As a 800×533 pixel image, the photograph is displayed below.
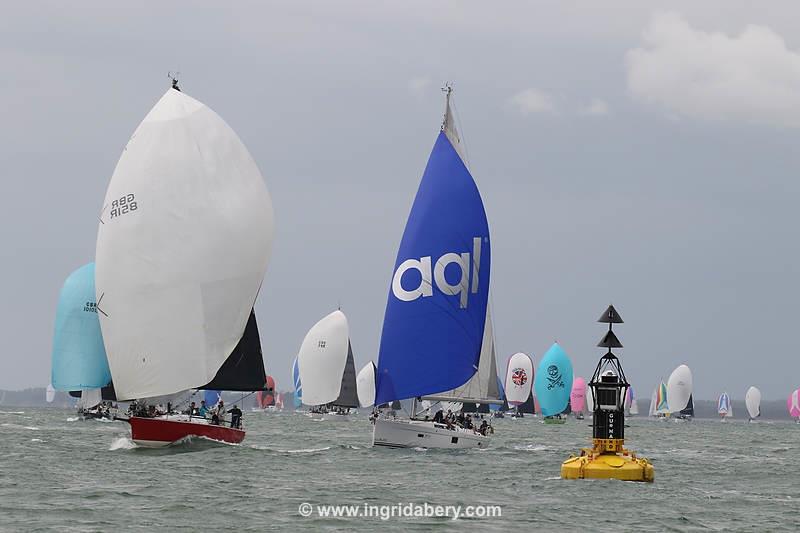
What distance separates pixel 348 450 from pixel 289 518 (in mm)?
25046

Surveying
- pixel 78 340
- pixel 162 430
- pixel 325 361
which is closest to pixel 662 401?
pixel 325 361

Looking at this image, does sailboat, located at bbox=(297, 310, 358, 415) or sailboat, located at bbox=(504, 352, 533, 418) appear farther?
sailboat, located at bbox=(504, 352, 533, 418)

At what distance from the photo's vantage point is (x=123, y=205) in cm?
4434

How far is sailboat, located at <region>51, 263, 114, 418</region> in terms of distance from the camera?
258 feet

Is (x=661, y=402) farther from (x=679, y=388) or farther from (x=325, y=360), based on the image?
(x=325, y=360)

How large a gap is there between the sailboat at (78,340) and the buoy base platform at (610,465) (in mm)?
44635

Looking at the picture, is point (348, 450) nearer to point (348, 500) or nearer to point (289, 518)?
point (348, 500)

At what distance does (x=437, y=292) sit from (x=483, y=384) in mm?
6082

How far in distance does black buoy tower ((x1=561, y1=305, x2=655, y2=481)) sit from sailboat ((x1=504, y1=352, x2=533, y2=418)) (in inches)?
3877

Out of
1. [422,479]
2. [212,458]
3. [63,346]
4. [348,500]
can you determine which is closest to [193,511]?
[348,500]

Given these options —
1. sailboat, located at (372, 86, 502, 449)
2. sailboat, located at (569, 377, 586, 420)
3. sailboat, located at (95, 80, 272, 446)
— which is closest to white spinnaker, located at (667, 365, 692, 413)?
sailboat, located at (569, 377, 586, 420)

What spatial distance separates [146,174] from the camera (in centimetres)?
4444

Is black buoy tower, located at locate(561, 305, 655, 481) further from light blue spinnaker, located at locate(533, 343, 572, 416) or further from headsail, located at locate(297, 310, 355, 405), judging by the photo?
light blue spinnaker, located at locate(533, 343, 572, 416)

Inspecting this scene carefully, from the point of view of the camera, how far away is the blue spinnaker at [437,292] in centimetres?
5066
